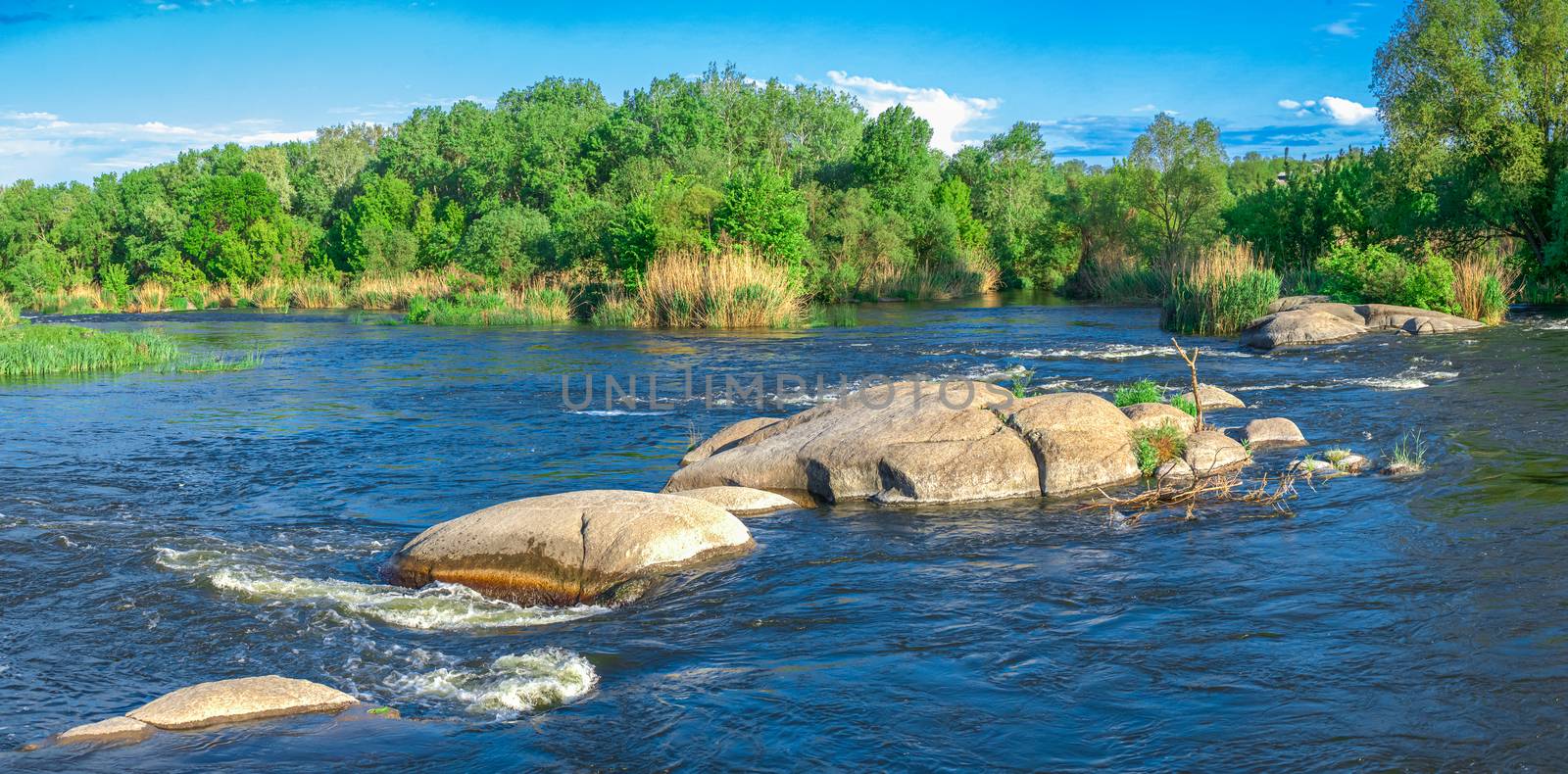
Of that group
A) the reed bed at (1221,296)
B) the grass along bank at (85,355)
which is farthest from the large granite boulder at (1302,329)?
the grass along bank at (85,355)

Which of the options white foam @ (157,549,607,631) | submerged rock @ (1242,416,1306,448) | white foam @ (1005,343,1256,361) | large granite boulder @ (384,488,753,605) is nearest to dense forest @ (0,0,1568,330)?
white foam @ (1005,343,1256,361)

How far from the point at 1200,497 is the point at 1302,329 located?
15.0 metres

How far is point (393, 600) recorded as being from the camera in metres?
7.73

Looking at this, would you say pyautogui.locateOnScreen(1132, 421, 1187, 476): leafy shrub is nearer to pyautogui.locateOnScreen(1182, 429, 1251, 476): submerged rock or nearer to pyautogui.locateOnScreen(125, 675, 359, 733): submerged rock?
pyautogui.locateOnScreen(1182, 429, 1251, 476): submerged rock

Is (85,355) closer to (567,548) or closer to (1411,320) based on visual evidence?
(567,548)

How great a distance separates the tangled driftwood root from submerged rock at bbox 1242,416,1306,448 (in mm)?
2110

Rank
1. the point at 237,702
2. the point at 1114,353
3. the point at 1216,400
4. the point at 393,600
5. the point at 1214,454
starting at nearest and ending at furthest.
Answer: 1. the point at 237,702
2. the point at 393,600
3. the point at 1214,454
4. the point at 1216,400
5. the point at 1114,353

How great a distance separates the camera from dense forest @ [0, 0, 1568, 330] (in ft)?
95.0

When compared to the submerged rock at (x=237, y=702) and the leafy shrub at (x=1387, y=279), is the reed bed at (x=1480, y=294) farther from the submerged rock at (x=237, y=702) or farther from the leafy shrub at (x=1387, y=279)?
the submerged rock at (x=237, y=702)

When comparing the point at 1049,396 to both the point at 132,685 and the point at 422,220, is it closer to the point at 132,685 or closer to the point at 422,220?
the point at 132,685

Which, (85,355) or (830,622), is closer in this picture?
(830,622)

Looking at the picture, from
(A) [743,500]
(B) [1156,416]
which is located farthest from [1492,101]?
(A) [743,500]

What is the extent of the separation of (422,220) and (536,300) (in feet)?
94.9

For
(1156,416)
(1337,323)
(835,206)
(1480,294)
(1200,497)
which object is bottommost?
(1200,497)
